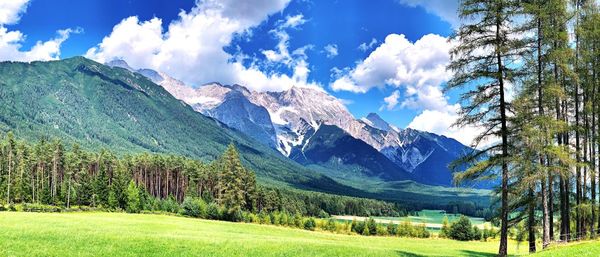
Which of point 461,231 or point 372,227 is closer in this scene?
point 461,231

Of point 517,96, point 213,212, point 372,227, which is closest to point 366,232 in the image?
point 372,227

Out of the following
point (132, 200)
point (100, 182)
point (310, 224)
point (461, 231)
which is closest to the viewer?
point (132, 200)

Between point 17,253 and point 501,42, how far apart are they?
32045mm

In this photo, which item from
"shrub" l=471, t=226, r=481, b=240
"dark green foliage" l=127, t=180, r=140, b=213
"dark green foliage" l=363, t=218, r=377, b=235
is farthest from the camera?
"dark green foliage" l=363, t=218, r=377, b=235

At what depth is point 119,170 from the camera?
11425cm

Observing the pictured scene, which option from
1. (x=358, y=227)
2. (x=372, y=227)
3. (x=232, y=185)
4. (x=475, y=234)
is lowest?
(x=475, y=234)

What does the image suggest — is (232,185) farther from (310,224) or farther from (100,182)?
(100,182)

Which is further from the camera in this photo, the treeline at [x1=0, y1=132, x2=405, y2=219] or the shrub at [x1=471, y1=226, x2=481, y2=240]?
the shrub at [x1=471, y1=226, x2=481, y2=240]

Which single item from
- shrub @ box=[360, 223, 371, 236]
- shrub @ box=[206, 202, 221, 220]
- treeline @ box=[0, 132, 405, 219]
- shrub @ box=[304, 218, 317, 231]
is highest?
treeline @ box=[0, 132, 405, 219]

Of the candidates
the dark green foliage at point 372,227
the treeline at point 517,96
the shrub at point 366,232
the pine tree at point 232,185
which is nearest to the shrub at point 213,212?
the pine tree at point 232,185

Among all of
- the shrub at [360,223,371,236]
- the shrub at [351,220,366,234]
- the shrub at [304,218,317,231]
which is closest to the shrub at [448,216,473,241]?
the shrub at [360,223,371,236]

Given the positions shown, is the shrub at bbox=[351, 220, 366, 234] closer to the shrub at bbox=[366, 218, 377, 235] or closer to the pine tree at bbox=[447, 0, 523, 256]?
the shrub at bbox=[366, 218, 377, 235]

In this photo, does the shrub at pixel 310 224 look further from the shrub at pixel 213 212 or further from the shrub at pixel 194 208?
the shrub at pixel 194 208

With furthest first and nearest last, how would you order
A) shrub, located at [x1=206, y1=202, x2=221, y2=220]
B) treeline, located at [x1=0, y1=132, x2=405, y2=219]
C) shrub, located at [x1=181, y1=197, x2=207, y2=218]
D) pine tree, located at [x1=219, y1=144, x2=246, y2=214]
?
treeline, located at [x1=0, y1=132, x2=405, y2=219]
shrub, located at [x1=181, y1=197, x2=207, y2=218]
pine tree, located at [x1=219, y1=144, x2=246, y2=214]
shrub, located at [x1=206, y1=202, x2=221, y2=220]
